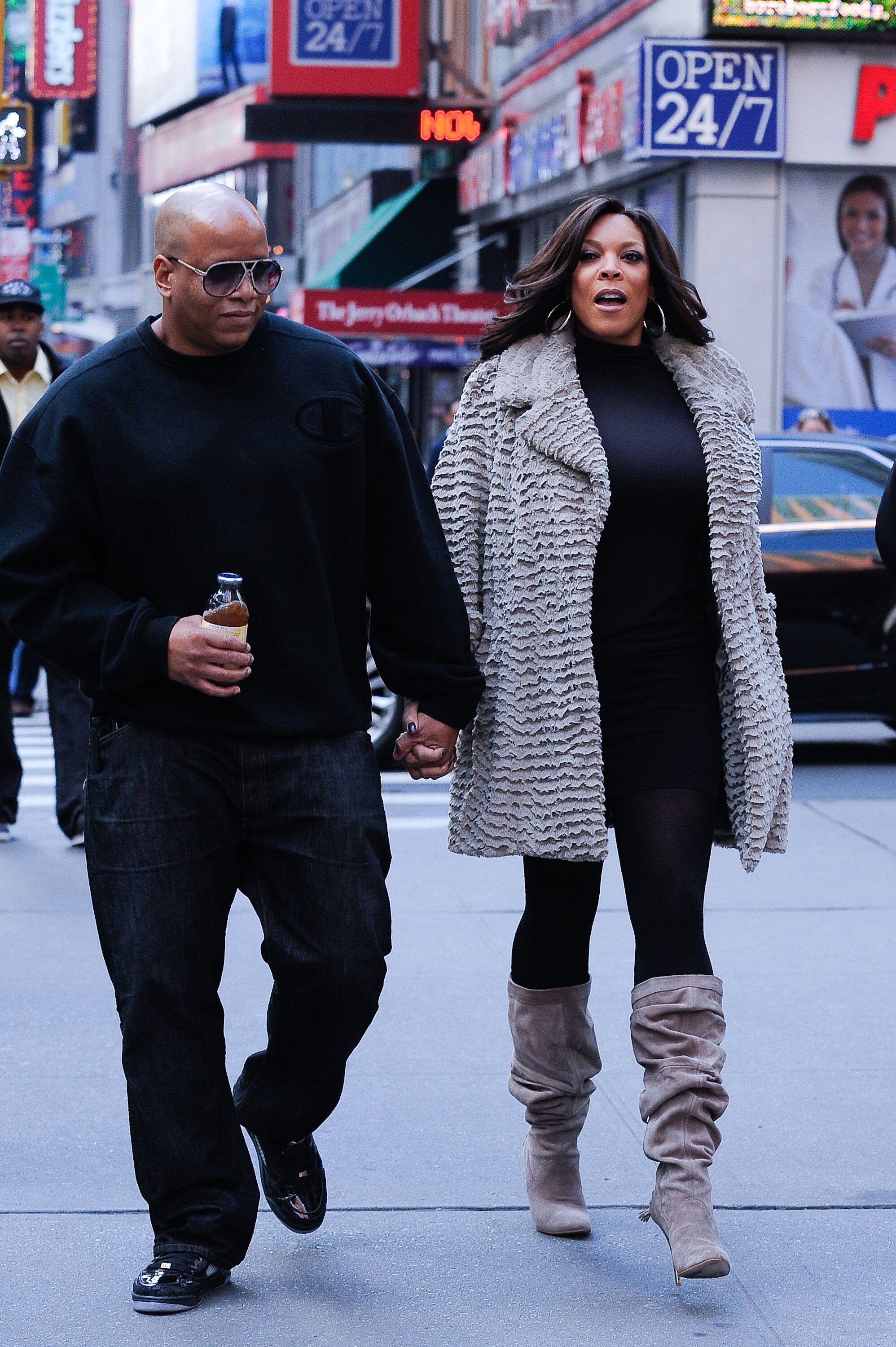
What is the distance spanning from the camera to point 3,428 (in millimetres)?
8141

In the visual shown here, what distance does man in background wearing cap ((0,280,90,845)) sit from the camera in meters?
7.57

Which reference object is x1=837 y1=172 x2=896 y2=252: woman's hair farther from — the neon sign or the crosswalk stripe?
the neon sign

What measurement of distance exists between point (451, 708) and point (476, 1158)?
1.15 metres

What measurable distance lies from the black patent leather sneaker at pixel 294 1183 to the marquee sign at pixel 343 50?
19.3 meters

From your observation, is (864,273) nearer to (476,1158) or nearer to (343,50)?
(343,50)

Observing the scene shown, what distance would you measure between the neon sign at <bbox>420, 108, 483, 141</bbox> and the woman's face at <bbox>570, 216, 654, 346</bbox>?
744 inches

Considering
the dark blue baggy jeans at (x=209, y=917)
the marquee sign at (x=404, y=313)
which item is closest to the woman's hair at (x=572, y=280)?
the dark blue baggy jeans at (x=209, y=917)

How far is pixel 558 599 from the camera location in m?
3.71

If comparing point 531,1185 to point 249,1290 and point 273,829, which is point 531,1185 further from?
point 273,829

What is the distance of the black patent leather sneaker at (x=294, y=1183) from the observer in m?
3.78

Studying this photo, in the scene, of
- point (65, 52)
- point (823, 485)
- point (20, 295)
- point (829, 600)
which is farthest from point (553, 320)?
point (65, 52)

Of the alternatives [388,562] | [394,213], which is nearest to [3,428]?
[388,562]

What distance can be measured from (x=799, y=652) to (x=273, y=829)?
7.01 meters

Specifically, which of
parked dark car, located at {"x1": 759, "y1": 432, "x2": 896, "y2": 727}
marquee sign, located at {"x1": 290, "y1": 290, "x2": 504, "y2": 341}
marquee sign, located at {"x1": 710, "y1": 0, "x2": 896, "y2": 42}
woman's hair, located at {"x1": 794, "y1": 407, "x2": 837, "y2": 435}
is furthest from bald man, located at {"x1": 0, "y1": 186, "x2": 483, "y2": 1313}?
marquee sign, located at {"x1": 290, "y1": 290, "x2": 504, "y2": 341}
